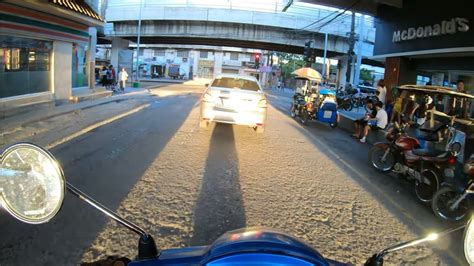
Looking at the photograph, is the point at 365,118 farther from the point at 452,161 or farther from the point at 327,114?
the point at 452,161

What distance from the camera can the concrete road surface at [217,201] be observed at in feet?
14.6

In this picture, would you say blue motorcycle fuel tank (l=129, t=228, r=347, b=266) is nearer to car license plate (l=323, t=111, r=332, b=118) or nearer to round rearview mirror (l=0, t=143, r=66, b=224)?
round rearview mirror (l=0, t=143, r=66, b=224)

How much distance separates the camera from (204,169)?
770cm

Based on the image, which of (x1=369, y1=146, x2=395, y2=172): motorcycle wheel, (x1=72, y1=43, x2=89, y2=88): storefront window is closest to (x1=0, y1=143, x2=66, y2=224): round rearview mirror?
(x1=369, y1=146, x2=395, y2=172): motorcycle wheel

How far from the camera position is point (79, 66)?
2294 cm

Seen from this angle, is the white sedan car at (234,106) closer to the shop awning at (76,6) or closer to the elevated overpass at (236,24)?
the shop awning at (76,6)

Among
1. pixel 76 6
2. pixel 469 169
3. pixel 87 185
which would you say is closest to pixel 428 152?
pixel 469 169

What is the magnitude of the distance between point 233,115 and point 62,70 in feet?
35.5

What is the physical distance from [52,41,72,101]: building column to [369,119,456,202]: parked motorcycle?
46.0 ft

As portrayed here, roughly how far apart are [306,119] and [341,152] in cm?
665

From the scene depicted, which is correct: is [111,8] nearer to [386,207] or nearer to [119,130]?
[119,130]

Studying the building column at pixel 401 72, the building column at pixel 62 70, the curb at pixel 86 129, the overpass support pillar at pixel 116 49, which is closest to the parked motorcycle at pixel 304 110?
the building column at pixel 401 72

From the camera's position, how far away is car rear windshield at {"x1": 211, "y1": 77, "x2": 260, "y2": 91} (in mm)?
12547

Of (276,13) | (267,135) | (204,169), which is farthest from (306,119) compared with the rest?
(276,13)
